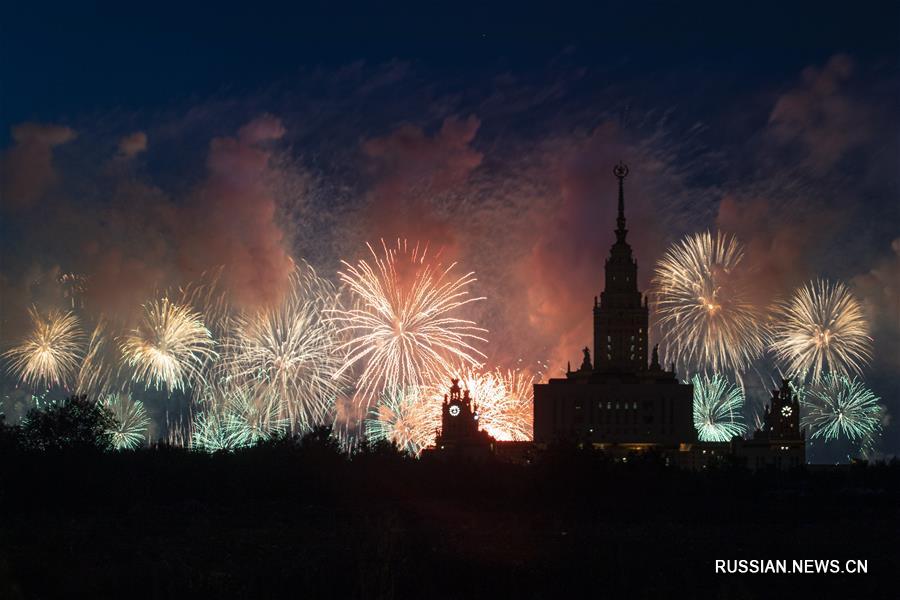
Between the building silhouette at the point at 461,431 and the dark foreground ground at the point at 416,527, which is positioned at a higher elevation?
the building silhouette at the point at 461,431

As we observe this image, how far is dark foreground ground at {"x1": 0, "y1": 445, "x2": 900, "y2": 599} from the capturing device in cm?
7650

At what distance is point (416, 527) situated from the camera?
108m

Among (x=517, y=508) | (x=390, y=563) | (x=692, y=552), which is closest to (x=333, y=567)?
(x=390, y=563)

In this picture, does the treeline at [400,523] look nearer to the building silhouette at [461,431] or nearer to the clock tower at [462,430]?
the building silhouette at [461,431]

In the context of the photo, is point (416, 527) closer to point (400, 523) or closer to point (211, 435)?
point (400, 523)

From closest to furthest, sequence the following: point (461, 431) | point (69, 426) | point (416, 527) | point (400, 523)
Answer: point (416, 527)
point (400, 523)
point (69, 426)
point (461, 431)

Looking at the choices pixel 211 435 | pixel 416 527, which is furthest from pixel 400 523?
pixel 211 435

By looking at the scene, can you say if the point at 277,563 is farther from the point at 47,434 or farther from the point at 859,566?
the point at 47,434

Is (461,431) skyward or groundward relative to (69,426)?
skyward

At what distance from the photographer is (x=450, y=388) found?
193750 mm

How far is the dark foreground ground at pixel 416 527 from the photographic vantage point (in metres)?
76.5

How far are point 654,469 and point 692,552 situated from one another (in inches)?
2252

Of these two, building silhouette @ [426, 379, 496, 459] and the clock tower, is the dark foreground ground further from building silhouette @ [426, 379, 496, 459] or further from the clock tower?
the clock tower

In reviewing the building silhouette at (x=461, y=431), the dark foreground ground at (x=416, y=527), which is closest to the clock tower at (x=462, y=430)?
the building silhouette at (x=461, y=431)
